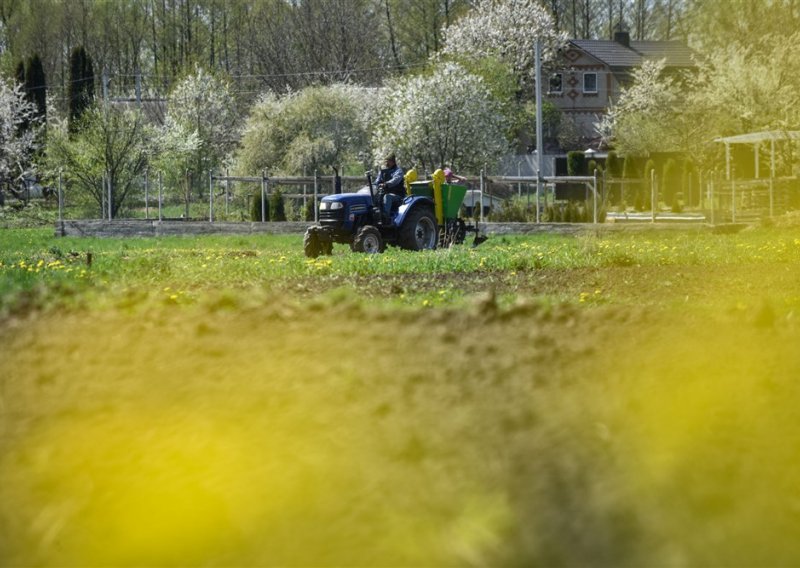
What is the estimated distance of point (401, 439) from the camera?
186 inches

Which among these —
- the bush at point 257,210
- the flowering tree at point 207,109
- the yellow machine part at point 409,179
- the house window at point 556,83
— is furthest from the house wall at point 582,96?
the yellow machine part at point 409,179

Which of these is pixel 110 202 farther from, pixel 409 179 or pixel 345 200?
pixel 345 200

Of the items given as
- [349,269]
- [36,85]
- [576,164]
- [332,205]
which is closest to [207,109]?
[36,85]

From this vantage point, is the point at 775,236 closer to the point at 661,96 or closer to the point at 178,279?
the point at 178,279

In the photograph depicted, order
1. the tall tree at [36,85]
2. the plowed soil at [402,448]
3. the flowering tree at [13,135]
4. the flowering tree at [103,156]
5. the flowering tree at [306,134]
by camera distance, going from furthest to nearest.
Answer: the tall tree at [36,85]
the flowering tree at [13,135]
the flowering tree at [306,134]
the flowering tree at [103,156]
the plowed soil at [402,448]

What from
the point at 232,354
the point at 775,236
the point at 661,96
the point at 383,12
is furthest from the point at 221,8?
the point at 232,354

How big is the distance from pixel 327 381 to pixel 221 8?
76.4 m

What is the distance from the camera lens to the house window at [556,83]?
2884 inches

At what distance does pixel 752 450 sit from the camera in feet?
15.6

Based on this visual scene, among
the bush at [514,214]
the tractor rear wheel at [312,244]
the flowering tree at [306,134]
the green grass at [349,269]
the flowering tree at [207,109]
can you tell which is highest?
the flowering tree at [207,109]

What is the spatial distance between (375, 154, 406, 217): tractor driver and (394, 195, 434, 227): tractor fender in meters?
0.13

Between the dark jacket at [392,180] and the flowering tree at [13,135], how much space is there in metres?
33.9

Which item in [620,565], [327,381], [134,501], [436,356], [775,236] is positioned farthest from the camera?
[775,236]

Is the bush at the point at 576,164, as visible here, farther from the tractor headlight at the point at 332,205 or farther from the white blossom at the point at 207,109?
the tractor headlight at the point at 332,205
